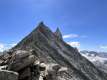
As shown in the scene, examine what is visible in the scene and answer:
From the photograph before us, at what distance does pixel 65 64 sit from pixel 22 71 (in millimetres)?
129543

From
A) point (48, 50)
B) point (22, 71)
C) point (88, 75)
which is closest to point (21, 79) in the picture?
point (22, 71)

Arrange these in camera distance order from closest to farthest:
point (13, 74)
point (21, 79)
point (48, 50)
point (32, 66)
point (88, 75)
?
point (13, 74) → point (21, 79) → point (32, 66) → point (48, 50) → point (88, 75)

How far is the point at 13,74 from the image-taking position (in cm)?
3909

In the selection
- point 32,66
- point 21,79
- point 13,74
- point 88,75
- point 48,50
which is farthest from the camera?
point 88,75

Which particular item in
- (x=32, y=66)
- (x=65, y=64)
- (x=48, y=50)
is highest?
(x=48, y=50)

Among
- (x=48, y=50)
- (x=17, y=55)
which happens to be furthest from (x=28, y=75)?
(x=48, y=50)

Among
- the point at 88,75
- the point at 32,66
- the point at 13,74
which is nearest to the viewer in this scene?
the point at 13,74

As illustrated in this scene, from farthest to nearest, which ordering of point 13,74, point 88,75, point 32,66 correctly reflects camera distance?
1. point 88,75
2. point 32,66
3. point 13,74

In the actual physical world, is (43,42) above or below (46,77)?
above

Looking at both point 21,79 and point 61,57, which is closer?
point 21,79

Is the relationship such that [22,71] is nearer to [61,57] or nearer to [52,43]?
[61,57]

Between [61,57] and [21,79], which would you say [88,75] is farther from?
[21,79]

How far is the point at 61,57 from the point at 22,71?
135382 mm

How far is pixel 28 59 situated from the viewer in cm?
4934
